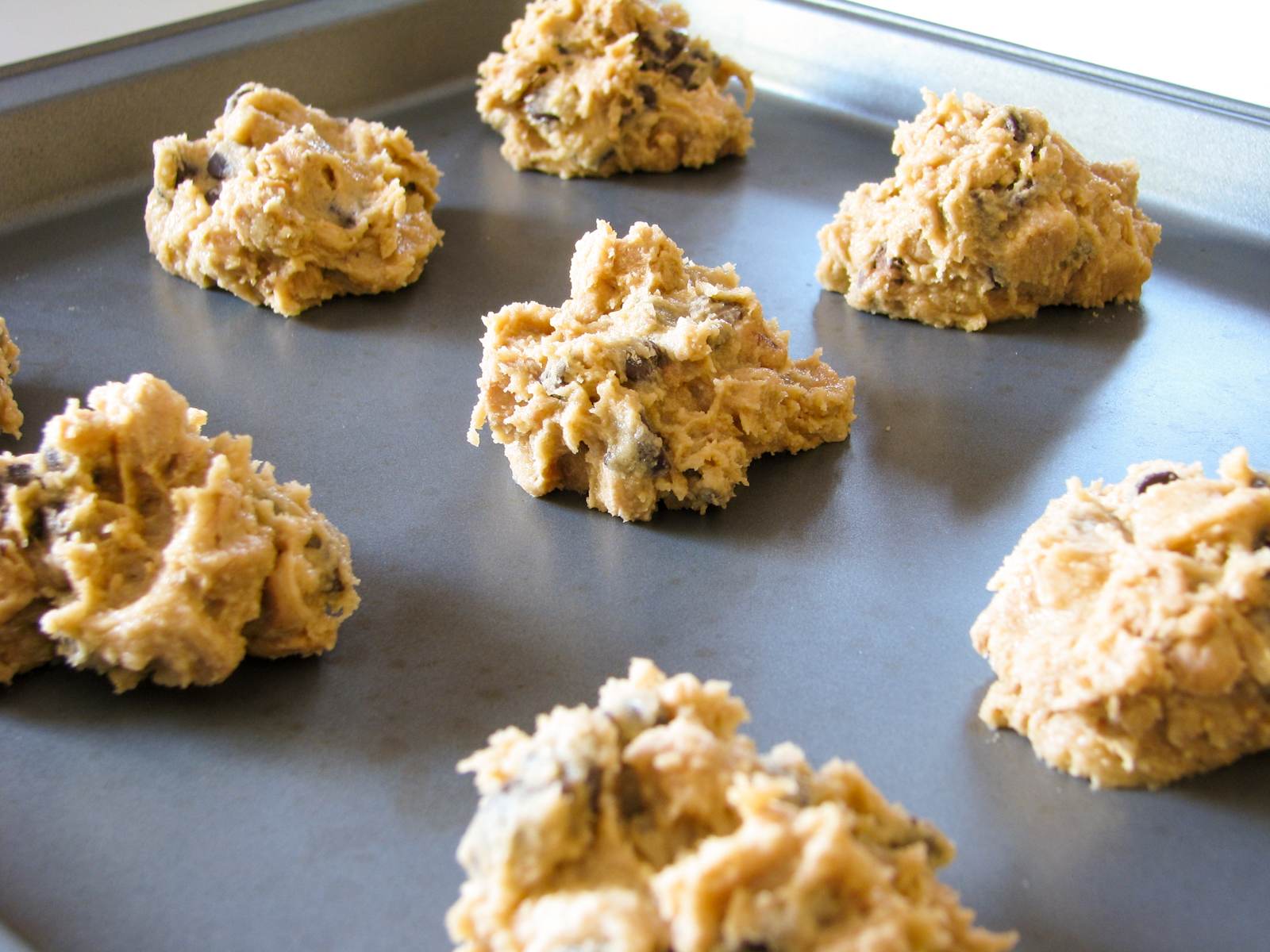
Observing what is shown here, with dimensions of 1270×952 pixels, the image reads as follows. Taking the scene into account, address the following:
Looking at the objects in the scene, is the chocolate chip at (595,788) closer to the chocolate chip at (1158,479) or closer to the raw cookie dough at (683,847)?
the raw cookie dough at (683,847)

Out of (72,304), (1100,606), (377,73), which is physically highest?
(1100,606)

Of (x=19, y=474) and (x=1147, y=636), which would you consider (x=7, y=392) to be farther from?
(x=1147, y=636)

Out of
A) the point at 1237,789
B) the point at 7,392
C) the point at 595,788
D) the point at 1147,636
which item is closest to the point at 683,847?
the point at 595,788

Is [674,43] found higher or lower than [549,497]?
higher

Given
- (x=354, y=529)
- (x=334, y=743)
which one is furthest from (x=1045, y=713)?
(x=354, y=529)

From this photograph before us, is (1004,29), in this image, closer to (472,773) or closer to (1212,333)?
(1212,333)

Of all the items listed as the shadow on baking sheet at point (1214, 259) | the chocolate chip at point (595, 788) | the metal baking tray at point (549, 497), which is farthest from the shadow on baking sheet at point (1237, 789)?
the shadow on baking sheet at point (1214, 259)
